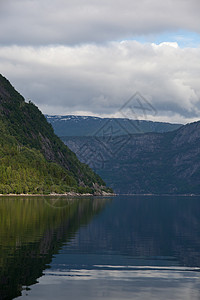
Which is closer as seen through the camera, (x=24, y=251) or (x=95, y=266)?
(x=95, y=266)

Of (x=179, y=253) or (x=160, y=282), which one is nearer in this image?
(x=160, y=282)

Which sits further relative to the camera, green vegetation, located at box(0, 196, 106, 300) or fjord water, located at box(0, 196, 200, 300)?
green vegetation, located at box(0, 196, 106, 300)

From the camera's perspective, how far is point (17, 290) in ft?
122

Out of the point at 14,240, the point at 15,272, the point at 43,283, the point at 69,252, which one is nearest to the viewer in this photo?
the point at 43,283

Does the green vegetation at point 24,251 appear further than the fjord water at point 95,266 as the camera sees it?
Yes

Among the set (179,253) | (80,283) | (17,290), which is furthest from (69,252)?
(17,290)

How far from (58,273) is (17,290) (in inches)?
310

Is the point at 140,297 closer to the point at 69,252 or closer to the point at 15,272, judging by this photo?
the point at 15,272

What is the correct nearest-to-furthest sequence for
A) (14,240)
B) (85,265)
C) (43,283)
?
1. (43,283)
2. (85,265)
3. (14,240)

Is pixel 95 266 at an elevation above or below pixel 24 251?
below

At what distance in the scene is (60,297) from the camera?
36156 millimetres

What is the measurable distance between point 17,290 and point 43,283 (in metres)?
3.36

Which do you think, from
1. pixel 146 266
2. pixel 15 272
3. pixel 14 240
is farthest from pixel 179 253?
pixel 15 272

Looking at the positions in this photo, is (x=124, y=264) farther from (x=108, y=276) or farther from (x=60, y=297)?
(x=60, y=297)
